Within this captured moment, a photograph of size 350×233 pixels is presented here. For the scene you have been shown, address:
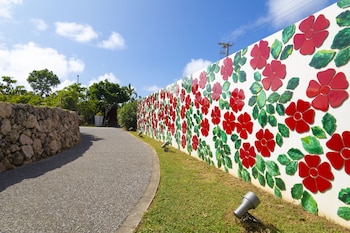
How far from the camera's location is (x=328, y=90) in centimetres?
288

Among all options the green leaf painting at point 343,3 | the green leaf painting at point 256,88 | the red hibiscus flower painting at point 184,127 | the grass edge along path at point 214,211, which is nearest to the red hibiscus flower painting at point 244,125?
Answer: the green leaf painting at point 256,88

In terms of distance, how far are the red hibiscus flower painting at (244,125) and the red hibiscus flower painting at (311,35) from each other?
1.61 m

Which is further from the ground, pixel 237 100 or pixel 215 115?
pixel 237 100

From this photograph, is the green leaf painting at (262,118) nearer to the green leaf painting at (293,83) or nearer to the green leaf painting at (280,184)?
the green leaf painting at (293,83)

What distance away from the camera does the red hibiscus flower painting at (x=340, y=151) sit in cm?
268

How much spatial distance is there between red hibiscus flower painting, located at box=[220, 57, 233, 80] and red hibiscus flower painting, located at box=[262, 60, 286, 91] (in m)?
1.21

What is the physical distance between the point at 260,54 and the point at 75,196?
4.28 meters

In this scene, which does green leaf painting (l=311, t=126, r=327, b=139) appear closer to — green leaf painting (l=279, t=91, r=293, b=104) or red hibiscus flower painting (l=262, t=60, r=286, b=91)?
green leaf painting (l=279, t=91, r=293, b=104)

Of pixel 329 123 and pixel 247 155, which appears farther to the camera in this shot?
pixel 247 155

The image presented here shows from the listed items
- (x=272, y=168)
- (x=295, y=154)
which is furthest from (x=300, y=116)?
(x=272, y=168)

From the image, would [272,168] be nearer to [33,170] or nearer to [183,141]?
[183,141]

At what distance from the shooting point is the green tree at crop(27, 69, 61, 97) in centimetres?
3928

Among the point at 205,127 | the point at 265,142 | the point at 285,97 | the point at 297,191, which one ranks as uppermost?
the point at 285,97

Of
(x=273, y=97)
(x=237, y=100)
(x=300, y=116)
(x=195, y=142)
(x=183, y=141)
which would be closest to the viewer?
(x=300, y=116)
